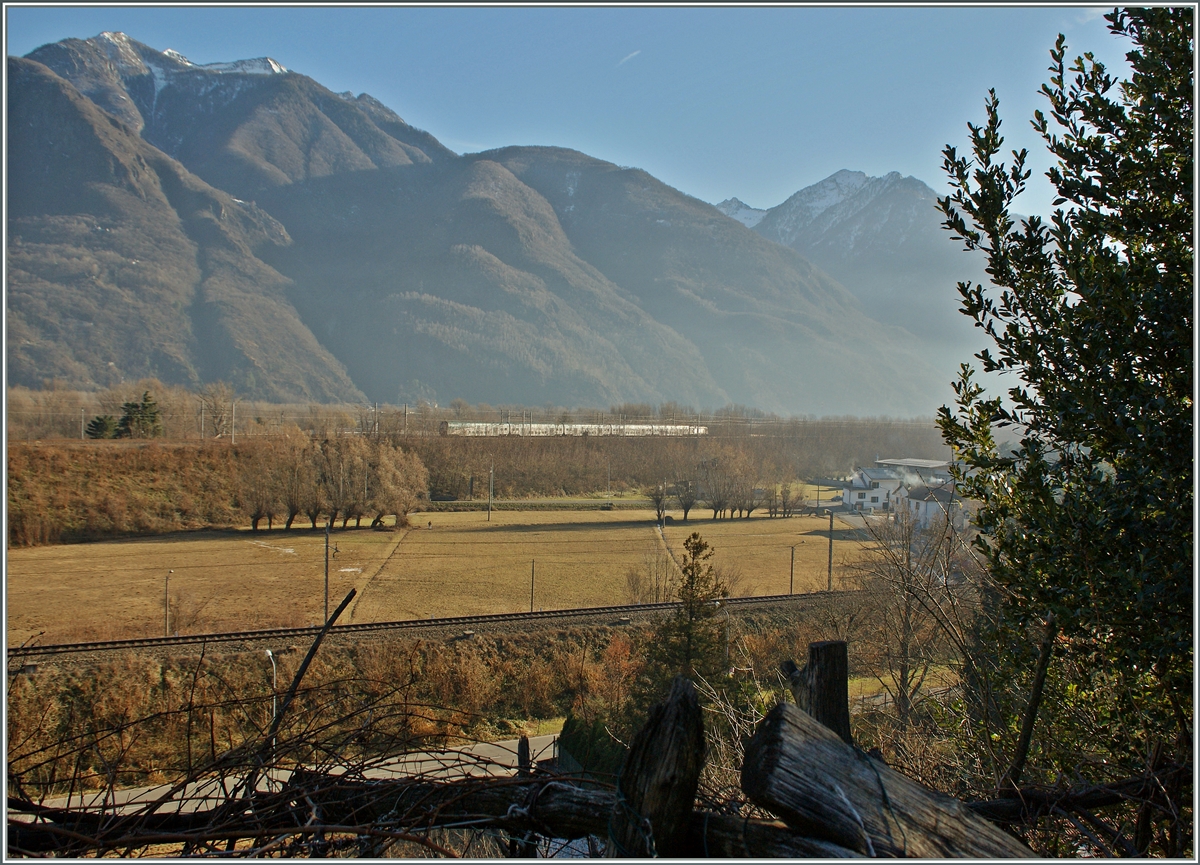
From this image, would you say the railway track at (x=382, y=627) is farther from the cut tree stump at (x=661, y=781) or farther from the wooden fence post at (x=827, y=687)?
the cut tree stump at (x=661, y=781)

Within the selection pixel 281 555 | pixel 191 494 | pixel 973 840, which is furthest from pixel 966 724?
pixel 191 494

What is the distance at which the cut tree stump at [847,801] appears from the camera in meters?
1.62

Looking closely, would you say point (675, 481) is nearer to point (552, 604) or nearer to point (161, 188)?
point (552, 604)

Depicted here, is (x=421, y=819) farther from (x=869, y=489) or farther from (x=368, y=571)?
(x=869, y=489)

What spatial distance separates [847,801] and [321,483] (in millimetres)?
43087

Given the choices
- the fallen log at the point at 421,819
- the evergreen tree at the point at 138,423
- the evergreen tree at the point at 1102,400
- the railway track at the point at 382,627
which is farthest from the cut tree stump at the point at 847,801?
the evergreen tree at the point at 138,423

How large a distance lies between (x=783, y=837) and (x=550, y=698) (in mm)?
17547

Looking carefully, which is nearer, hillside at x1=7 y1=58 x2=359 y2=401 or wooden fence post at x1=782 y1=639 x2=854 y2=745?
wooden fence post at x1=782 y1=639 x2=854 y2=745

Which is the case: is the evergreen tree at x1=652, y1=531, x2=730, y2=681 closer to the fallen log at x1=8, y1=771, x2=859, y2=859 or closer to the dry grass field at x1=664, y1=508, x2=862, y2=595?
the dry grass field at x1=664, y1=508, x2=862, y2=595

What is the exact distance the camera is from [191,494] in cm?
4097

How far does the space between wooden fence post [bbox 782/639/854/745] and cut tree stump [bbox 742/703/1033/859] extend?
75 cm

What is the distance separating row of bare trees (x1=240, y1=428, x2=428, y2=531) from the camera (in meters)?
40.6

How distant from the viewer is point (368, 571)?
2994 centimetres

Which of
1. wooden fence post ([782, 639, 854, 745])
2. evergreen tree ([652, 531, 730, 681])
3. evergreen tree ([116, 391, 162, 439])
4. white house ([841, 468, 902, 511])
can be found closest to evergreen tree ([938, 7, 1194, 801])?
wooden fence post ([782, 639, 854, 745])
